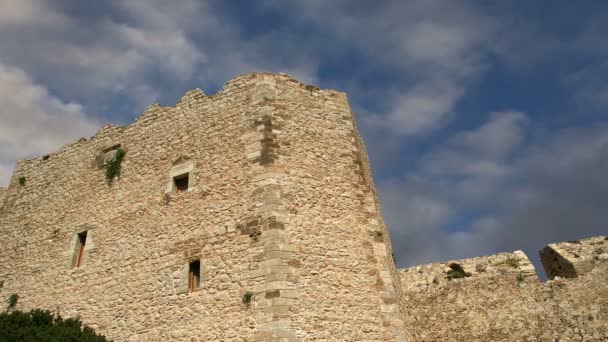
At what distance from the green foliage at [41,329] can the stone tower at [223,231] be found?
85 cm

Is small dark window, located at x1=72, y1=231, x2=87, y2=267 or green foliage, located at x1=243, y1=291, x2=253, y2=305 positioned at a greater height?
small dark window, located at x1=72, y1=231, x2=87, y2=267

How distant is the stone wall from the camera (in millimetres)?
12023

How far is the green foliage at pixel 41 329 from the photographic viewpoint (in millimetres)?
9516

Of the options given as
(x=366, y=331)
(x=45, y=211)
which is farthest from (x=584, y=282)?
(x=45, y=211)

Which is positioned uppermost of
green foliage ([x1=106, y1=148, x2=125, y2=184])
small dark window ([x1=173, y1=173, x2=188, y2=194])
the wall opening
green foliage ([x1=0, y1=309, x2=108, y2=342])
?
the wall opening

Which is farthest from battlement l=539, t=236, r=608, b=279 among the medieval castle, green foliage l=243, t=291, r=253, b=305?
green foliage l=243, t=291, r=253, b=305

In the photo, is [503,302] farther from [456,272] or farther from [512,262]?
[456,272]

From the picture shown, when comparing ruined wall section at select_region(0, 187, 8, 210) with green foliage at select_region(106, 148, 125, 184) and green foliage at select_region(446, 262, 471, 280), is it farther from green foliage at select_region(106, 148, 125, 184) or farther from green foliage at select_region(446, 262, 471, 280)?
green foliage at select_region(446, 262, 471, 280)

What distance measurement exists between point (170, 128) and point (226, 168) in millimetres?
2671

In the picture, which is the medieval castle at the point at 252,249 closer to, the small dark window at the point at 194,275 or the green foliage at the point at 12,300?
the small dark window at the point at 194,275

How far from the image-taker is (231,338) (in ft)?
31.5

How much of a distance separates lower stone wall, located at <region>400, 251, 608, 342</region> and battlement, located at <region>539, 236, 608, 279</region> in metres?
0.23

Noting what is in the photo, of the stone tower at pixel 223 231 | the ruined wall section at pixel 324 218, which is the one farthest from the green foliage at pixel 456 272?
the ruined wall section at pixel 324 218

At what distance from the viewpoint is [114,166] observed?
13.8 metres
